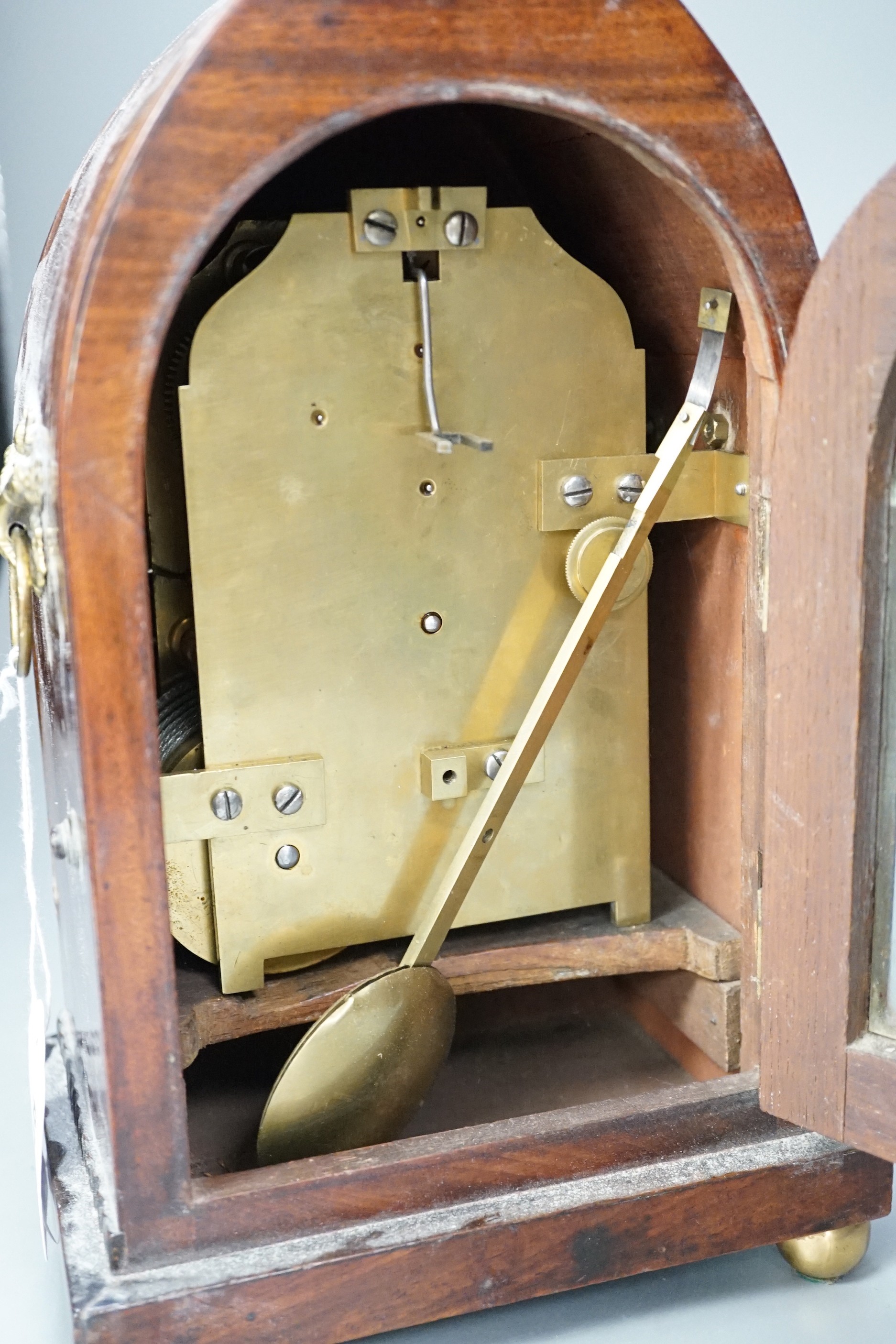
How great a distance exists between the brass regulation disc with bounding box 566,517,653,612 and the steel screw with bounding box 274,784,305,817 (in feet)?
0.83

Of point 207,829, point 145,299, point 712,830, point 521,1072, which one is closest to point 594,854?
point 712,830

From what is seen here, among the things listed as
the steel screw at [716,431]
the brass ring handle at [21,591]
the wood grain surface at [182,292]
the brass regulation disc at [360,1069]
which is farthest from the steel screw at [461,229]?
the brass regulation disc at [360,1069]

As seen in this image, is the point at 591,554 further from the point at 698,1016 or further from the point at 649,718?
the point at 698,1016

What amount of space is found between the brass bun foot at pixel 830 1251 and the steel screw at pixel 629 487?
0.56 m

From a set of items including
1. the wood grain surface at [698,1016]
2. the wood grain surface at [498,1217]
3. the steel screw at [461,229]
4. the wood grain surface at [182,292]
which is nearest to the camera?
the wood grain surface at [182,292]

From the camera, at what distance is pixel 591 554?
3.87ft

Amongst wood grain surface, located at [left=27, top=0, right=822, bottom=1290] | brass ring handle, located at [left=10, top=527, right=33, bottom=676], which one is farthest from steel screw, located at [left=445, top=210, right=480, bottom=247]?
brass ring handle, located at [left=10, top=527, right=33, bottom=676]

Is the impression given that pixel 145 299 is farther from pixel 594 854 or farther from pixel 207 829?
pixel 594 854

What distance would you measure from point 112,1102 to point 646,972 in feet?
1.70

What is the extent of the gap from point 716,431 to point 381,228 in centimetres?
29

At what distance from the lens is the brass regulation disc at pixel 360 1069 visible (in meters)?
1.12

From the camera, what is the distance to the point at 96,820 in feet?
3.09

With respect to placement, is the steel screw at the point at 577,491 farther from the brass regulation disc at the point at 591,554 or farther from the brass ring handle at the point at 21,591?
the brass ring handle at the point at 21,591

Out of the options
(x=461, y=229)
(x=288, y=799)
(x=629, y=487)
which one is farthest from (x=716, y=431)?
(x=288, y=799)
